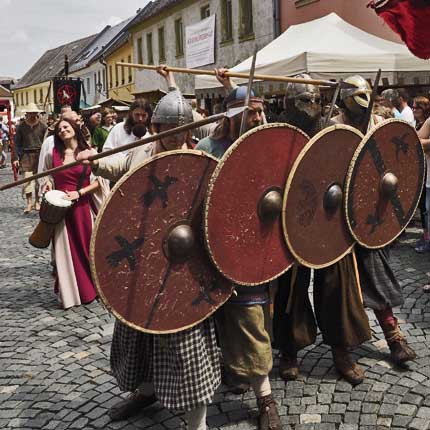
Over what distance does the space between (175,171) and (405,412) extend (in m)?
1.62

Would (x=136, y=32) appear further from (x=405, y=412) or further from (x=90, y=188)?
(x=405, y=412)

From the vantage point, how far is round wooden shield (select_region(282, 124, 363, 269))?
2523 millimetres

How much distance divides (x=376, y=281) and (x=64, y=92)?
8.48 meters

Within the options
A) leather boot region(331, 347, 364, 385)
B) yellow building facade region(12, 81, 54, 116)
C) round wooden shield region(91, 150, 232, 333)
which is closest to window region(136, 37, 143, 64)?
yellow building facade region(12, 81, 54, 116)

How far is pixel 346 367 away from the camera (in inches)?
123

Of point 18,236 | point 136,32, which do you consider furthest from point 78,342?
point 136,32

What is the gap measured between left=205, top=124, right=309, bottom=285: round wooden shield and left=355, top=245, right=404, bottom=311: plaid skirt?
0.79 metres

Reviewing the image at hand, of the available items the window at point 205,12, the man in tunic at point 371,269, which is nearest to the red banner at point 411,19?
the man in tunic at point 371,269

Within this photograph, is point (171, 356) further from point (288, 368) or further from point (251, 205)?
point (288, 368)

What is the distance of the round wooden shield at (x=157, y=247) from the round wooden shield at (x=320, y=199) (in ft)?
1.41

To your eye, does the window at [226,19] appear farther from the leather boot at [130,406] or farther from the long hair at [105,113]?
the leather boot at [130,406]

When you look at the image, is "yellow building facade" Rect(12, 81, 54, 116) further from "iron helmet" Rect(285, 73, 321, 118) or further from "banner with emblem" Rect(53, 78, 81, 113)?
"iron helmet" Rect(285, 73, 321, 118)

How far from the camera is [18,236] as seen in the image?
7.91m

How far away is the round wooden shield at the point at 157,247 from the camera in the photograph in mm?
2078
